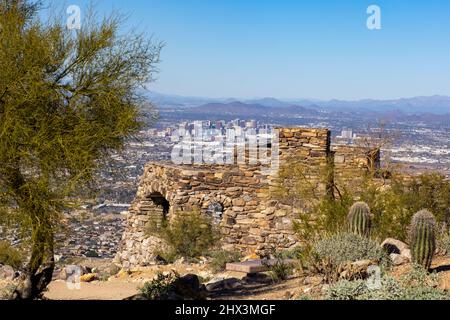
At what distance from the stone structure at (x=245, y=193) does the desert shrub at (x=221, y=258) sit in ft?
3.59

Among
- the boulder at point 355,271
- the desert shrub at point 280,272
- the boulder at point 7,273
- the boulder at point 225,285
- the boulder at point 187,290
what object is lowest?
the boulder at point 7,273

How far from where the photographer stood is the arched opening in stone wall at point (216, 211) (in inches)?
711

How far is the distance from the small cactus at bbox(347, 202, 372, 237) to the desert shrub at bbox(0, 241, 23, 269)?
17.9ft

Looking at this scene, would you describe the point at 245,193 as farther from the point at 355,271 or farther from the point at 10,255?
the point at 10,255

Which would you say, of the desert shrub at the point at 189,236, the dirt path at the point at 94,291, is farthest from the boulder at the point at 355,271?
the desert shrub at the point at 189,236

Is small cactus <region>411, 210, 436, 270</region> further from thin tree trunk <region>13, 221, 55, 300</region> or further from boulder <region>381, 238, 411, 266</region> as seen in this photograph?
thin tree trunk <region>13, 221, 55, 300</region>

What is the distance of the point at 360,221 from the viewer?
Result: 38.1ft

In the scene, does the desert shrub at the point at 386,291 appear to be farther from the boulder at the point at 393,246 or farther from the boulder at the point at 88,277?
the boulder at the point at 88,277

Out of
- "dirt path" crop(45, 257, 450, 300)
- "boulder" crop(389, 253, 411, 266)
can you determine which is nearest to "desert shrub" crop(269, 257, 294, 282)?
"dirt path" crop(45, 257, 450, 300)

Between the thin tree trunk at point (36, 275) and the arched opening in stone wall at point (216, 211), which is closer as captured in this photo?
the thin tree trunk at point (36, 275)

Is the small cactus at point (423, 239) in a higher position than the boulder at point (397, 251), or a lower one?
higher

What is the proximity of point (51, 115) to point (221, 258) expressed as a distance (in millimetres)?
7131

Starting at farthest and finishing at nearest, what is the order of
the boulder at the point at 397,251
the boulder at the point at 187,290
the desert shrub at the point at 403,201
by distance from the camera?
the desert shrub at the point at 403,201 < the boulder at the point at 397,251 < the boulder at the point at 187,290
